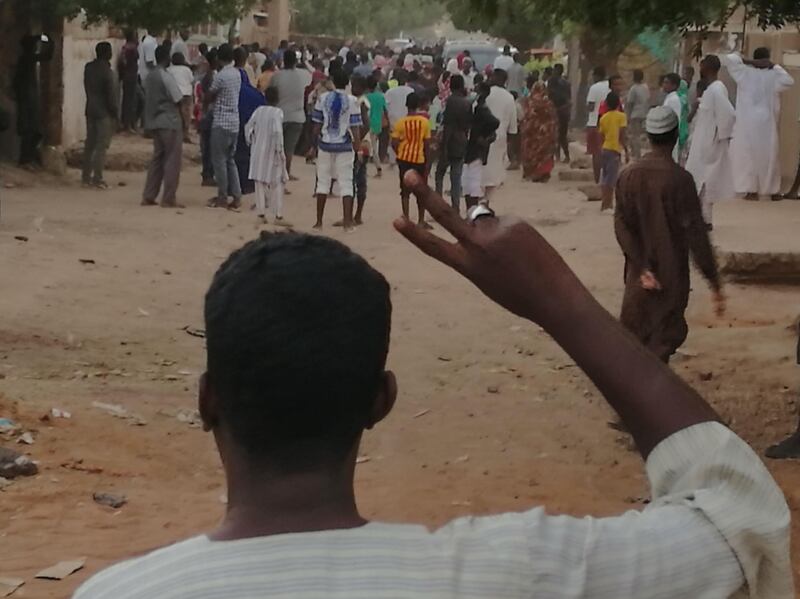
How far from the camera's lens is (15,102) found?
1703 cm

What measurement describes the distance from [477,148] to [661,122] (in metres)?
8.16

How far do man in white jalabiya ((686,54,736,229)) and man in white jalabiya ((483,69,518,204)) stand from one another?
2574 millimetres

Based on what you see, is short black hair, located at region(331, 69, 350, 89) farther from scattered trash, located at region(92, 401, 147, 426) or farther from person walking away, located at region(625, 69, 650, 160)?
scattered trash, located at region(92, 401, 147, 426)

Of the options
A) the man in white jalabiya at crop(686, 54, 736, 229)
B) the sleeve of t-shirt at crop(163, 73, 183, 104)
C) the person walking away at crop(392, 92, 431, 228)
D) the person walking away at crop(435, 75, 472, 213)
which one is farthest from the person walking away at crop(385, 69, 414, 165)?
the man in white jalabiya at crop(686, 54, 736, 229)

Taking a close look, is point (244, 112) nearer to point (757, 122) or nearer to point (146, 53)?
point (757, 122)

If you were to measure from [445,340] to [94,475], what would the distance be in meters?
4.01

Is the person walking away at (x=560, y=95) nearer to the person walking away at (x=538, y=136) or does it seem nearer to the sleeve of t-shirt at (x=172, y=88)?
the person walking away at (x=538, y=136)

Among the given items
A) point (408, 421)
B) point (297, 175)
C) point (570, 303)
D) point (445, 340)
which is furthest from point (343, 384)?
point (297, 175)

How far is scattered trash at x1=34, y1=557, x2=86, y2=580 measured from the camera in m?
4.79

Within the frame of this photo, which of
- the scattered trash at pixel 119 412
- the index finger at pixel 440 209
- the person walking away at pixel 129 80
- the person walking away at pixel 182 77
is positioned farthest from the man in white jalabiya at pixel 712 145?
the person walking away at pixel 129 80

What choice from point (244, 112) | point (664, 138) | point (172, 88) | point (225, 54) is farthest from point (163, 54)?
point (664, 138)

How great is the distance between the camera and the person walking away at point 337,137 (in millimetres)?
13945

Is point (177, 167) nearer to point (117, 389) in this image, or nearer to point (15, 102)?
point (15, 102)

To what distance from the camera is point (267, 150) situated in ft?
47.4
